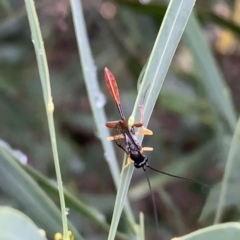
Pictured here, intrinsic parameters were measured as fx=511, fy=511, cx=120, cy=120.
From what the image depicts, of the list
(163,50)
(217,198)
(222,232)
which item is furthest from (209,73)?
(222,232)

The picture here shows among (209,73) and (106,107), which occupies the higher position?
(106,107)

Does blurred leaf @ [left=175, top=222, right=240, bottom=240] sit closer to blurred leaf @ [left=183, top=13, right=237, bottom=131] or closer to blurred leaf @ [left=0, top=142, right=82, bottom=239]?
blurred leaf @ [left=0, top=142, right=82, bottom=239]

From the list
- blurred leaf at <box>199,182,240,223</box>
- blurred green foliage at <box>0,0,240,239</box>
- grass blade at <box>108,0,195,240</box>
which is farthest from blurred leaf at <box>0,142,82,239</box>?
blurred green foliage at <box>0,0,240,239</box>

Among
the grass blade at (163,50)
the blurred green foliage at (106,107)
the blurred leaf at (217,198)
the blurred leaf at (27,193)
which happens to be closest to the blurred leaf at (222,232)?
the grass blade at (163,50)

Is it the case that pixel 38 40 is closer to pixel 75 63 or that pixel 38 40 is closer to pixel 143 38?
pixel 143 38

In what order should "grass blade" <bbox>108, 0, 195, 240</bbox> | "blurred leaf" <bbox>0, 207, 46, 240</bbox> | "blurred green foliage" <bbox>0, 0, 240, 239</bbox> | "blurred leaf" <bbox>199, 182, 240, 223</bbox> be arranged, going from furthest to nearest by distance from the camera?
"blurred green foliage" <bbox>0, 0, 240, 239</bbox> < "blurred leaf" <bbox>199, 182, 240, 223</bbox> < "grass blade" <bbox>108, 0, 195, 240</bbox> < "blurred leaf" <bbox>0, 207, 46, 240</bbox>

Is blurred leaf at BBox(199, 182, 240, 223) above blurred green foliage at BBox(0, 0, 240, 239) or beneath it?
beneath

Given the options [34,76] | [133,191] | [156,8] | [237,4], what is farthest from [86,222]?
[237,4]

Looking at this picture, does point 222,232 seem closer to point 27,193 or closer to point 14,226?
point 14,226
